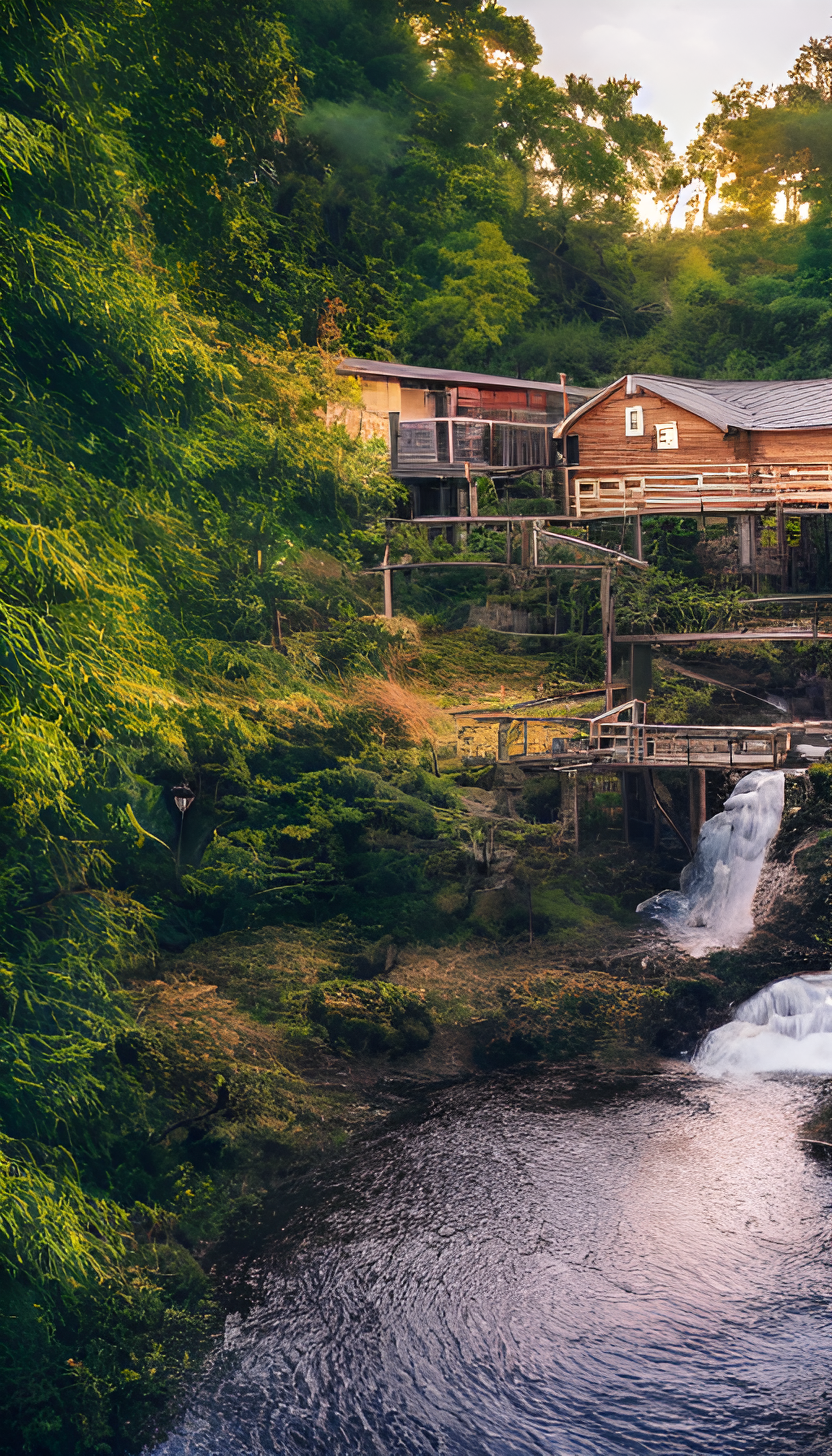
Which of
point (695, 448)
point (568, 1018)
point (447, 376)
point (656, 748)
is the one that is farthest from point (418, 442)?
point (568, 1018)

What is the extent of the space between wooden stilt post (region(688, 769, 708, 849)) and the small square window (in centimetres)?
1145

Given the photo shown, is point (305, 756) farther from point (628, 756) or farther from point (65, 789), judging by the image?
point (65, 789)

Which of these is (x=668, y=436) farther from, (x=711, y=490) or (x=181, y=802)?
→ (x=181, y=802)

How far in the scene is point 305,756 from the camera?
23188mm

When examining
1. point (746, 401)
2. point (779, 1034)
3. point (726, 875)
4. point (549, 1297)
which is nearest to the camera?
point (549, 1297)

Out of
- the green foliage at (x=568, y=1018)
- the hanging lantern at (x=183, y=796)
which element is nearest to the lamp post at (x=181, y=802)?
the hanging lantern at (x=183, y=796)

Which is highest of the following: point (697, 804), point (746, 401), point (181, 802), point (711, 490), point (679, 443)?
point (746, 401)

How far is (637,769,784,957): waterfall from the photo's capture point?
23.0m

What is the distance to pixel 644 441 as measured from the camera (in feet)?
107

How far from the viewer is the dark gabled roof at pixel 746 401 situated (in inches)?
1210

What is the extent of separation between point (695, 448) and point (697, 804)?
39.1 ft

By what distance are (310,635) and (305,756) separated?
3.05 m

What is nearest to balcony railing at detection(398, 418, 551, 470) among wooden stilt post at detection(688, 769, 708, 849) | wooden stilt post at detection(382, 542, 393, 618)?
wooden stilt post at detection(382, 542, 393, 618)

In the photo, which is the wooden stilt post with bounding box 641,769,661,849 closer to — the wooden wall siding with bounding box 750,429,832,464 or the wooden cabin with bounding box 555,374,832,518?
the wooden cabin with bounding box 555,374,832,518
